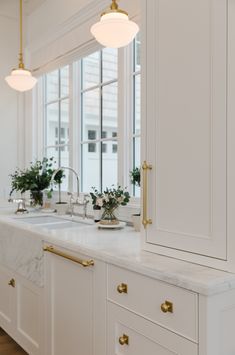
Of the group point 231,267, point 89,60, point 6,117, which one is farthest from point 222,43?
point 6,117

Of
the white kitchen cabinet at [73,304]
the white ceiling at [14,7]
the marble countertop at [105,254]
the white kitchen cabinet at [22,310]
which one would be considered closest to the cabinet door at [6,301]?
the white kitchen cabinet at [22,310]

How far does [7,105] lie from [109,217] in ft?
7.93

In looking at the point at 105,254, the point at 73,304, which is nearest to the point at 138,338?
the point at 105,254

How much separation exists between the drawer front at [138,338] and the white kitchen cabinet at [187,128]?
11.5 inches

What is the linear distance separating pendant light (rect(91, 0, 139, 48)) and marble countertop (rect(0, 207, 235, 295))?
1.11 metres

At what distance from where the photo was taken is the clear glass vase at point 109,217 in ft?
7.98

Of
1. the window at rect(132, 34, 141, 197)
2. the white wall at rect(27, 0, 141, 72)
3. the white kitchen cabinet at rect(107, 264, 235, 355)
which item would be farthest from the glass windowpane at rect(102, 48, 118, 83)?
the white kitchen cabinet at rect(107, 264, 235, 355)

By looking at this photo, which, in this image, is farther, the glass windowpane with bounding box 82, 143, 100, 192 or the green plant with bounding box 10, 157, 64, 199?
the green plant with bounding box 10, 157, 64, 199

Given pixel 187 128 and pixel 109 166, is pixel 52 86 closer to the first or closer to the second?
pixel 109 166

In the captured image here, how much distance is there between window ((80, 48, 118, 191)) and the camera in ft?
10.3

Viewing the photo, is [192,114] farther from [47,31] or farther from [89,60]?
[47,31]

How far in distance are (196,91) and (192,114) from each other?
0.09 metres

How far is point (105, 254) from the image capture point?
66.7 inches

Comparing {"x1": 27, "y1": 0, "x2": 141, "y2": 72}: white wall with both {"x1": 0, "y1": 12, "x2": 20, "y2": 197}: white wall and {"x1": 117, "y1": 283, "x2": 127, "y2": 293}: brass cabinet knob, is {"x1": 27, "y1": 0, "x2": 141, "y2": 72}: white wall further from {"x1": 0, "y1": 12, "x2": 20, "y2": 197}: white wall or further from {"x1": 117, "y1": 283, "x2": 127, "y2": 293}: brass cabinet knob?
{"x1": 117, "y1": 283, "x2": 127, "y2": 293}: brass cabinet knob
